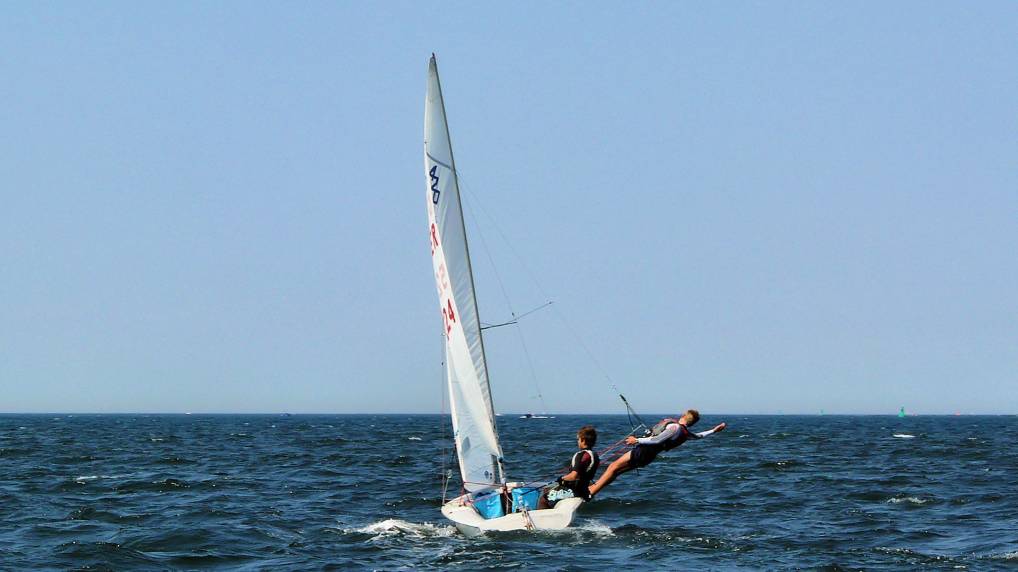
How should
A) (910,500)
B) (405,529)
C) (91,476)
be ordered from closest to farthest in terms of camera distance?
(405,529), (910,500), (91,476)

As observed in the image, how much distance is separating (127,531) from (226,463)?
22645 mm

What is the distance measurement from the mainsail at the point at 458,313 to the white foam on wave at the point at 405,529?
1.60 m

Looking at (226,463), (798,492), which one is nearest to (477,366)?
(798,492)

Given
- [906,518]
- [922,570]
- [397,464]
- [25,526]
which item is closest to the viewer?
[922,570]

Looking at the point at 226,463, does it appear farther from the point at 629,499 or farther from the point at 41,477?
the point at 629,499

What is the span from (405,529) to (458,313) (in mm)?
5510

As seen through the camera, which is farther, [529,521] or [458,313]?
[458,313]

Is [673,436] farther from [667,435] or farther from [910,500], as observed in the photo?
[910,500]

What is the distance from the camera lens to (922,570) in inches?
717

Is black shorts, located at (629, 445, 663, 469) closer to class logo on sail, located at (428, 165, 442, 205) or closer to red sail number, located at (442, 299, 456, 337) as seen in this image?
red sail number, located at (442, 299, 456, 337)

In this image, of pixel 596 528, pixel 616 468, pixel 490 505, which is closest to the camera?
pixel 616 468

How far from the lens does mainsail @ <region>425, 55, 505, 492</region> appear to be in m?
20.7

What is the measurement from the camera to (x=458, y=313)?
21078mm

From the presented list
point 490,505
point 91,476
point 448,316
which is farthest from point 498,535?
point 91,476
